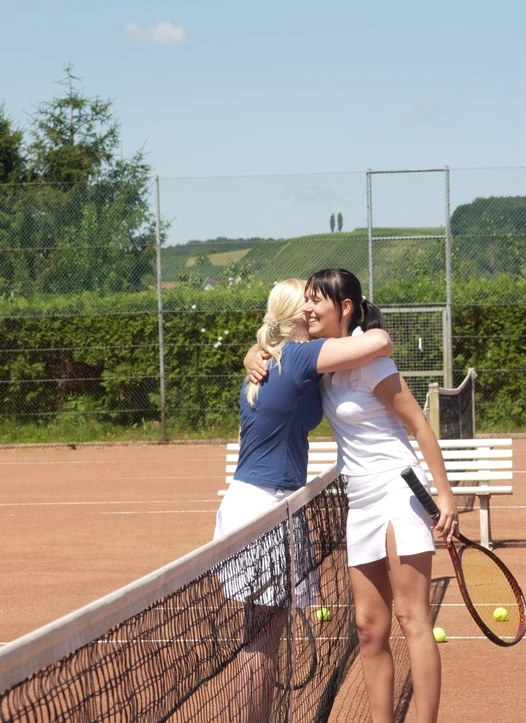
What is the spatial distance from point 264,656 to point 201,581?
591mm

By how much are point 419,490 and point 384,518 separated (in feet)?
0.48

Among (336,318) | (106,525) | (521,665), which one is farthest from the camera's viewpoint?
(106,525)

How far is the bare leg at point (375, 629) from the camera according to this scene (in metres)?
3.22

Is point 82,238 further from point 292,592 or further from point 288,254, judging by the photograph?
point 292,592

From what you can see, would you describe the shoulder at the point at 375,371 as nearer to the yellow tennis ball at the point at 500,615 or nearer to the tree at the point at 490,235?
the yellow tennis ball at the point at 500,615

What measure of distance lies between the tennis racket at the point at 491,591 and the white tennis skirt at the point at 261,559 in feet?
1.72

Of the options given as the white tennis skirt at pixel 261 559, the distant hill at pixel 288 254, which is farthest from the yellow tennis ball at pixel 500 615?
the distant hill at pixel 288 254

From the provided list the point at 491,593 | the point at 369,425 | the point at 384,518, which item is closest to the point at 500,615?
the point at 491,593

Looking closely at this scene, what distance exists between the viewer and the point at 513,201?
14.5 m

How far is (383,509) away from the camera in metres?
3.15

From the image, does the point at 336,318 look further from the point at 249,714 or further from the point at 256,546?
the point at 249,714

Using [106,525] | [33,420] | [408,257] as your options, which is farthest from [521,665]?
[33,420]

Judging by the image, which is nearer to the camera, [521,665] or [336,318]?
[336,318]

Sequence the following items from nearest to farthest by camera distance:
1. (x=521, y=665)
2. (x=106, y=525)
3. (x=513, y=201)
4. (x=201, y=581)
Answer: (x=201, y=581), (x=521, y=665), (x=106, y=525), (x=513, y=201)
